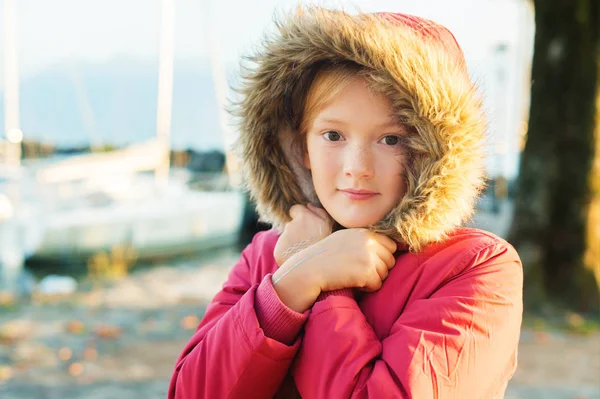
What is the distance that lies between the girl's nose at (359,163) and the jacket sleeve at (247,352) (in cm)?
29

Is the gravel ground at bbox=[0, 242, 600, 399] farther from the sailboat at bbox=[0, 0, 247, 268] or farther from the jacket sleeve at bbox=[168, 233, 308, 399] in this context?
the jacket sleeve at bbox=[168, 233, 308, 399]

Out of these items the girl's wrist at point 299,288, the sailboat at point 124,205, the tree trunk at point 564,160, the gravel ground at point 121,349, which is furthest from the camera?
the sailboat at point 124,205

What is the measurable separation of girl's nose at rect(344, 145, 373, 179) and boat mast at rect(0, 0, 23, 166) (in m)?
9.42

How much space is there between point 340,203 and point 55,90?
12.4m

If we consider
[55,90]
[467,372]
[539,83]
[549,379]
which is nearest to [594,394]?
[549,379]

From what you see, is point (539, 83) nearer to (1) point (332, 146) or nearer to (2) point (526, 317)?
(2) point (526, 317)

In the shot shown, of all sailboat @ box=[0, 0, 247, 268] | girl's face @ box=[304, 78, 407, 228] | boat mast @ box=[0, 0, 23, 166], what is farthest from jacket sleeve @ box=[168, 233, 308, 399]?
boat mast @ box=[0, 0, 23, 166]

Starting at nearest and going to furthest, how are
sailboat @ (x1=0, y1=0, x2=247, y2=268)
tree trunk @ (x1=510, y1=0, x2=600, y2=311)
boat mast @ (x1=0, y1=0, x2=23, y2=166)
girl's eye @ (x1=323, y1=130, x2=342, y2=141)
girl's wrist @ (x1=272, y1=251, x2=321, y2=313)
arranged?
girl's wrist @ (x1=272, y1=251, x2=321, y2=313) < girl's eye @ (x1=323, y1=130, x2=342, y2=141) < tree trunk @ (x1=510, y1=0, x2=600, y2=311) < sailboat @ (x1=0, y1=0, x2=247, y2=268) < boat mast @ (x1=0, y1=0, x2=23, y2=166)

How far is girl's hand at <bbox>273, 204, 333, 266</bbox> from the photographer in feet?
5.01

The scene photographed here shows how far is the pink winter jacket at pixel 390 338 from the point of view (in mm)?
A: 1238

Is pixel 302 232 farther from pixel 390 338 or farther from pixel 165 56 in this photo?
pixel 165 56

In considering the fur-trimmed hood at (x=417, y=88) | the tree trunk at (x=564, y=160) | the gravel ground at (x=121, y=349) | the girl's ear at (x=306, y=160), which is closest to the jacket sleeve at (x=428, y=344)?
the fur-trimmed hood at (x=417, y=88)

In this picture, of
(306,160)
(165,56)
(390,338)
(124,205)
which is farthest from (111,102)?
(390,338)

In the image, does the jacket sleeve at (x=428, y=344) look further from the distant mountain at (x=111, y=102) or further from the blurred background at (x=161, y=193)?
the distant mountain at (x=111, y=102)
